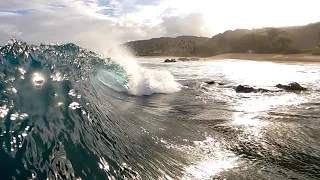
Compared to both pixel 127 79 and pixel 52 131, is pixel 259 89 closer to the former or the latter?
pixel 127 79

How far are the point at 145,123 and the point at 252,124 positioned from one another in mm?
3582

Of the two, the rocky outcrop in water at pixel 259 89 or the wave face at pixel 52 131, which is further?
the rocky outcrop in water at pixel 259 89

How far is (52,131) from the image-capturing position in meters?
5.11

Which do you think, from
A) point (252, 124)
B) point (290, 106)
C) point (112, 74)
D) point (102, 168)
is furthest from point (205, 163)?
point (112, 74)

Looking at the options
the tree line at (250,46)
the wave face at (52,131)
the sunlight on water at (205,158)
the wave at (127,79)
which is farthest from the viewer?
Answer: the tree line at (250,46)

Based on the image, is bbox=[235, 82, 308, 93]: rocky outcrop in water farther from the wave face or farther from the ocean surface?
the wave face

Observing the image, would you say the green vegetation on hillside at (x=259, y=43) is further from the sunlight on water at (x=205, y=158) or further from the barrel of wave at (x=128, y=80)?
the sunlight on water at (x=205, y=158)

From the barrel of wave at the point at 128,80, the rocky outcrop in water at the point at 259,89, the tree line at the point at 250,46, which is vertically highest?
the tree line at the point at 250,46

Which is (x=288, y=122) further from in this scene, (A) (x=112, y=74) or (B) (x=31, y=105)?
(A) (x=112, y=74)

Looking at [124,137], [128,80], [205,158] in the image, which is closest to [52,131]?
[124,137]

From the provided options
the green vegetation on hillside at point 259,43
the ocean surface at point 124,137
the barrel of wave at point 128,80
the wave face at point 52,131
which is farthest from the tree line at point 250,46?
the wave face at point 52,131

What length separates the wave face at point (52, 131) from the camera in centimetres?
425

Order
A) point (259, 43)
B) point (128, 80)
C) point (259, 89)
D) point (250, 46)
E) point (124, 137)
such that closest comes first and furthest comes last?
point (124, 137)
point (128, 80)
point (259, 89)
point (259, 43)
point (250, 46)

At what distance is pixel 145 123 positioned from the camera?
928 cm
